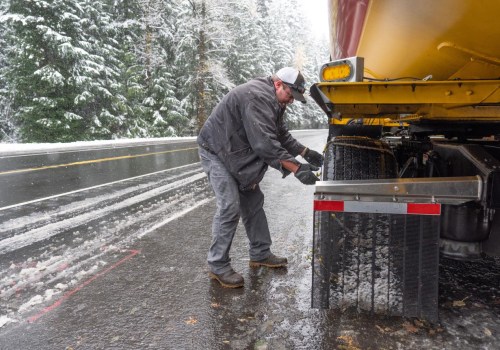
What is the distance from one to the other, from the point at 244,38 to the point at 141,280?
33361mm

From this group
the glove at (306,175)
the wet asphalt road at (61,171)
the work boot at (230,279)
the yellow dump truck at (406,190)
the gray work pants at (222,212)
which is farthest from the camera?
the wet asphalt road at (61,171)

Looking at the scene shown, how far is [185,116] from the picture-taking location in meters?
27.0

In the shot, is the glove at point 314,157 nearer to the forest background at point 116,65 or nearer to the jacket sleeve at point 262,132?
the jacket sleeve at point 262,132

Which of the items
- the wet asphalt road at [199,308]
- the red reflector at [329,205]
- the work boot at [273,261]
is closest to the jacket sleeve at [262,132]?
the red reflector at [329,205]

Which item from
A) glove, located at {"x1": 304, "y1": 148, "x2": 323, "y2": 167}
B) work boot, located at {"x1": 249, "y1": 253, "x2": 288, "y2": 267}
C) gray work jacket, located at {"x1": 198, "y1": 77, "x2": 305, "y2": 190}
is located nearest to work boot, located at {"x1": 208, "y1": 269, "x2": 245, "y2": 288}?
work boot, located at {"x1": 249, "y1": 253, "x2": 288, "y2": 267}

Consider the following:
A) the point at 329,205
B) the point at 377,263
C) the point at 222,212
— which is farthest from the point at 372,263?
the point at 222,212

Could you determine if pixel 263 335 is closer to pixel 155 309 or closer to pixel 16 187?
pixel 155 309

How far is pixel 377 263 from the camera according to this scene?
2410 mm

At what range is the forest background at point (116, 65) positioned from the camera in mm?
19172

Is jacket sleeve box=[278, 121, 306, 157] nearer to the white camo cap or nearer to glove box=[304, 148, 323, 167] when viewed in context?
glove box=[304, 148, 323, 167]

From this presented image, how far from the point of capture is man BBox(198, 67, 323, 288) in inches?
117

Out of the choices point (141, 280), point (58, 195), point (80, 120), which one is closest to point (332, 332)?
point (141, 280)

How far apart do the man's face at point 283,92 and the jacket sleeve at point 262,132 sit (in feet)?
0.62

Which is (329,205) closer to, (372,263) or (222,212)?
(372,263)
